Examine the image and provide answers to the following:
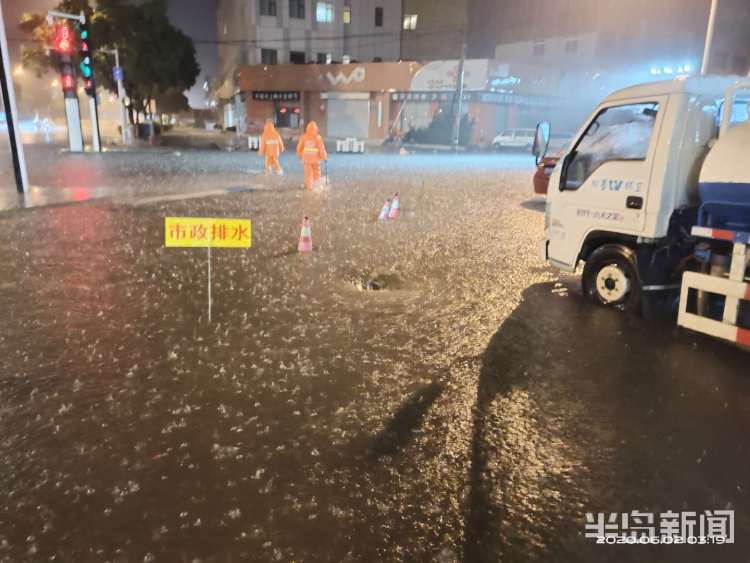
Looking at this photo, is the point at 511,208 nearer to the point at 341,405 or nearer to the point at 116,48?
the point at 341,405

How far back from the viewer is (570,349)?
17.7ft

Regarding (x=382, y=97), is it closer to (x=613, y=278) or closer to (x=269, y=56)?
(x=269, y=56)

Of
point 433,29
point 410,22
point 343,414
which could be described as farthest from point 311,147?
point 410,22

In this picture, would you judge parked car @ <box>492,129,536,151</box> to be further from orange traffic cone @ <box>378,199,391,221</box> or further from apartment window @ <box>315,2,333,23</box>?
orange traffic cone @ <box>378,199,391,221</box>

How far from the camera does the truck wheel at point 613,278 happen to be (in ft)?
20.3

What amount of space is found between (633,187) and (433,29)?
5553 cm

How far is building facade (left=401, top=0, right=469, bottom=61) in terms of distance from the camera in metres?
53.8

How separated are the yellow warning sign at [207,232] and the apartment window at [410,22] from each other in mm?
57689

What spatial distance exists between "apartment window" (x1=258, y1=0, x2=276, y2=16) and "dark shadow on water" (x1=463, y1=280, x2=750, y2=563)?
52.5m

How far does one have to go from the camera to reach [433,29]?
5622 cm

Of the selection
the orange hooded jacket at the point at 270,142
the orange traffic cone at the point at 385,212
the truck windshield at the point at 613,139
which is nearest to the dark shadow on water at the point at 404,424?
the truck windshield at the point at 613,139

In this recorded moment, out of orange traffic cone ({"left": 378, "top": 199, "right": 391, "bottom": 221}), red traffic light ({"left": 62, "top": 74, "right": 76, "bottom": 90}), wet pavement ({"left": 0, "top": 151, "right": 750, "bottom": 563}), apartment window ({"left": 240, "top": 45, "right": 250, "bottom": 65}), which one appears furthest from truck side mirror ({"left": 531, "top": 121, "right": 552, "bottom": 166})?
apartment window ({"left": 240, "top": 45, "right": 250, "bottom": 65})

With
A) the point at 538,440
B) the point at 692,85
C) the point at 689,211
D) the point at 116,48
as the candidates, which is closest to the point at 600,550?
the point at 538,440

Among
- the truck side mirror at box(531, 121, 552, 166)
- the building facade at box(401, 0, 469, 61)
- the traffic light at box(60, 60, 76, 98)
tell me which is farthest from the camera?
the building facade at box(401, 0, 469, 61)
